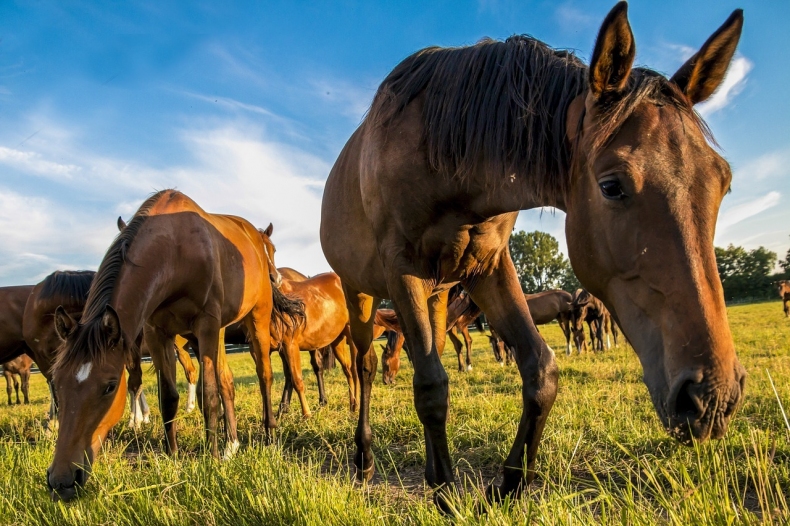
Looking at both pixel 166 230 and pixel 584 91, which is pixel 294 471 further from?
pixel 166 230

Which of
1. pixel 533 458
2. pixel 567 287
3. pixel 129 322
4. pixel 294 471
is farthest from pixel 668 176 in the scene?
pixel 567 287

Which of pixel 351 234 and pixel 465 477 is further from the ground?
pixel 351 234

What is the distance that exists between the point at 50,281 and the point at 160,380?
3593 millimetres

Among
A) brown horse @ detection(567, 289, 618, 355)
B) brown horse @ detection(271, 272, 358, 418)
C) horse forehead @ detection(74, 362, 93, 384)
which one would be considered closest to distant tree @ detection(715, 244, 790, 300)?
brown horse @ detection(567, 289, 618, 355)

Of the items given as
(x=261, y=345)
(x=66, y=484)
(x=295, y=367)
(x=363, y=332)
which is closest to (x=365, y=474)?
(x=363, y=332)

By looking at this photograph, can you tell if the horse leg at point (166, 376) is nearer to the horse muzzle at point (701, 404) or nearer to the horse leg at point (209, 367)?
the horse leg at point (209, 367)

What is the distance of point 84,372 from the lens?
10.4ft

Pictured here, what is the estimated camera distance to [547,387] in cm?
264

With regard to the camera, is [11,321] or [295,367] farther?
[295,367]

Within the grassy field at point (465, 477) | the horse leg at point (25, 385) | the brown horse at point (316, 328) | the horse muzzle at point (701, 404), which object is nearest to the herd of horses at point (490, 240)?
the horse muzzle at point (701, 404)

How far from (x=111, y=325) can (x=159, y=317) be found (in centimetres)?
144

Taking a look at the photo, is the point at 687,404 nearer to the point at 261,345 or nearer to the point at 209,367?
the point at 209,367

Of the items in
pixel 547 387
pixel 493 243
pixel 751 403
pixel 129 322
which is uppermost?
pixel 493 243

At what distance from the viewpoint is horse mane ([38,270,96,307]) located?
674 cm
